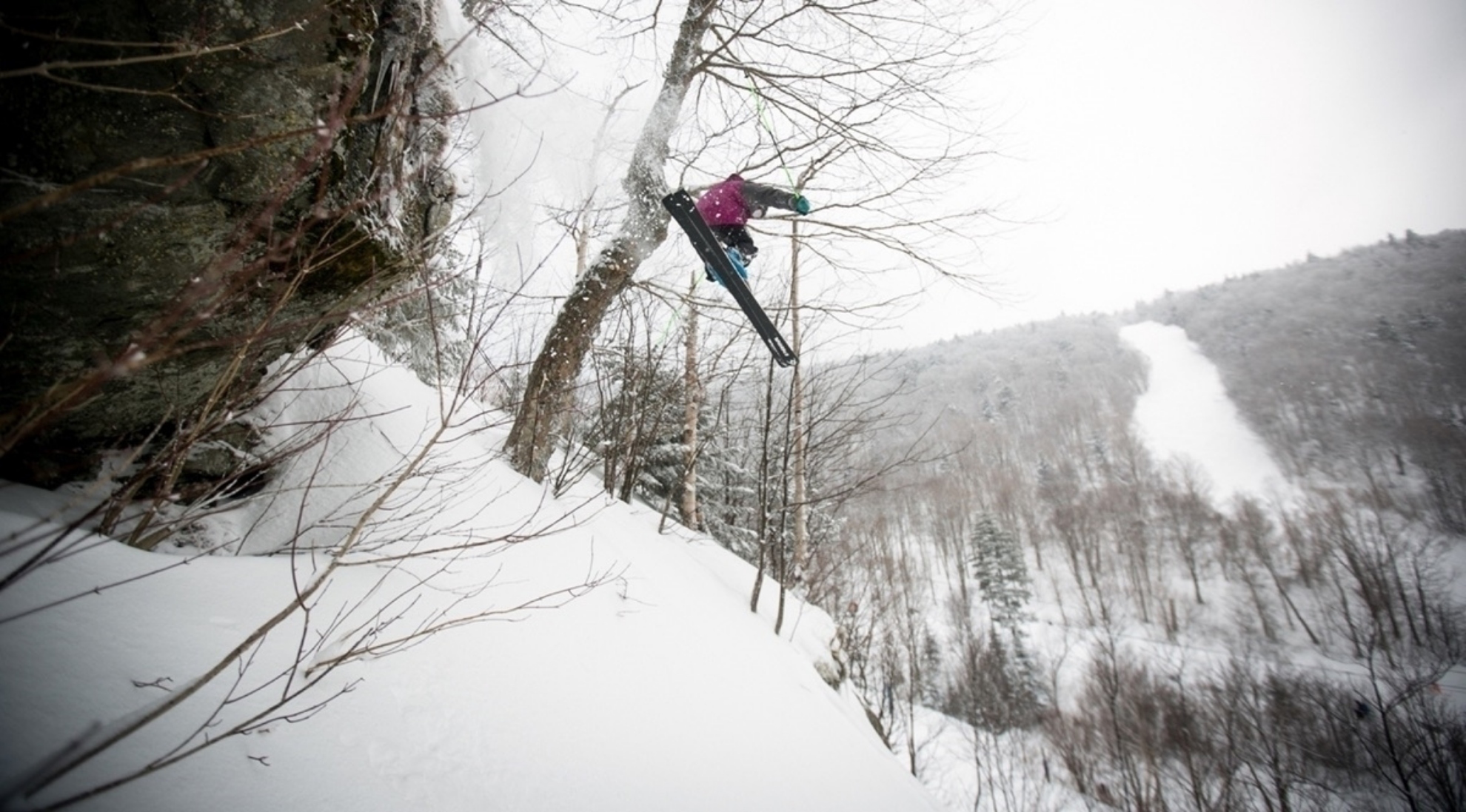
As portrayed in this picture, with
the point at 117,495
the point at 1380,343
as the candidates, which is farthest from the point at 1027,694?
the point at 1380,343

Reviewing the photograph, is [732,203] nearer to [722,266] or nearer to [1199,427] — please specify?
[722,266]

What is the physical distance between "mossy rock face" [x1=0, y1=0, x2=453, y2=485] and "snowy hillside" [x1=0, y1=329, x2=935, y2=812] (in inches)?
13.9

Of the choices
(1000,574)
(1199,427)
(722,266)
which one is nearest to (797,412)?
(722,266)

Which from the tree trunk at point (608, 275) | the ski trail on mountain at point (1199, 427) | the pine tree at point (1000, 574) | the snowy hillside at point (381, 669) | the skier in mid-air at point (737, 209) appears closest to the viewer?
the snowy hillside at point (381, 669)

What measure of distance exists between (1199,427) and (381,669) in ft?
226

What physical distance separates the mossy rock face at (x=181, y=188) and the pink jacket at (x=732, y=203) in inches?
101

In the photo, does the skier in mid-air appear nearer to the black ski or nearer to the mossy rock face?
the black ski

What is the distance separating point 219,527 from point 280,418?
550 millimetres

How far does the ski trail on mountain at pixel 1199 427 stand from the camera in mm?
39719

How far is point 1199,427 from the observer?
165ft

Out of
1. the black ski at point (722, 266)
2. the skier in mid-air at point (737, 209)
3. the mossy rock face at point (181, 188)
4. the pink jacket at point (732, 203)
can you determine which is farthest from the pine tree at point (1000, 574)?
the mossy rock face at point (181, 188)

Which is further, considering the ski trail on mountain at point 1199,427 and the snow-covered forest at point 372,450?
the ski trail on mountain at point 1199,427

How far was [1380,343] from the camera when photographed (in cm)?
5481

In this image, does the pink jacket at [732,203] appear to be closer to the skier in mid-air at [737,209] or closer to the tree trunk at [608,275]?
the skier in mid-air at [737,209]
